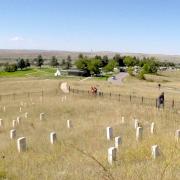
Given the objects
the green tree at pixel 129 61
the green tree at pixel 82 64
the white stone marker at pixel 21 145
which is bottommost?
the green tree at pixel 129 61

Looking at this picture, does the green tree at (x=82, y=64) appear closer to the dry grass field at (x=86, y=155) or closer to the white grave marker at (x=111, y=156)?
the dry grass field at (x=86, y=155)

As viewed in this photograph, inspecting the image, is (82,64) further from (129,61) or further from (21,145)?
(21,145)

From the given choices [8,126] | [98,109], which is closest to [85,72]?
[98,109]

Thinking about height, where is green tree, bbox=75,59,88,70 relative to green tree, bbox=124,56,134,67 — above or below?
above

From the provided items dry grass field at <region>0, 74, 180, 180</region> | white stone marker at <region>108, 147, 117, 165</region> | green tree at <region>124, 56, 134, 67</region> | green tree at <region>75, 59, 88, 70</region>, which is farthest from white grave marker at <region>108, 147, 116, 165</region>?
green tree at <region>124, 56, 134, 67</region>

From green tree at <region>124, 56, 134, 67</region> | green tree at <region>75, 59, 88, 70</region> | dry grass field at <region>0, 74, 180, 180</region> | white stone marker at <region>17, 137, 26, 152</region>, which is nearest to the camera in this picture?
dry grass field at <region>0, 74, 180, 180</region>

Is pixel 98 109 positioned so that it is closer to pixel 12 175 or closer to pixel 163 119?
pixel 163 119

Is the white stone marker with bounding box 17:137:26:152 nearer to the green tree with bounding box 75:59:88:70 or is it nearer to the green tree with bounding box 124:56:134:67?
the green tree with bounding box 75:59:88:70

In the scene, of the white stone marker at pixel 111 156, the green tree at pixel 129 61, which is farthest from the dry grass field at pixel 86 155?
the green tree at pixel 129 61

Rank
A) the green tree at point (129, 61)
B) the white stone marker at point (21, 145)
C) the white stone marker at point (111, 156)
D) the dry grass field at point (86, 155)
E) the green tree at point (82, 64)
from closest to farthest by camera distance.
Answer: the dry grass field at point (86, 155)
the white stone marker at point (111, 156)
the white stone marker at point (21, 145)
the green tree at point (82, 64)
the green tree at point (129, 61)

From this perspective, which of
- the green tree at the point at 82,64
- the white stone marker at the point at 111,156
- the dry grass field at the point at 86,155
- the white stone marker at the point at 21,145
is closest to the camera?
the dry grass field at the point at 86,155

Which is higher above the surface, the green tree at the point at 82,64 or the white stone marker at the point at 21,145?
the white stone marker at the point at 21,145

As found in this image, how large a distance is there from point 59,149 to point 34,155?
1.04 m

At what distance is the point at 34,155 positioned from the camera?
13.3 meters
